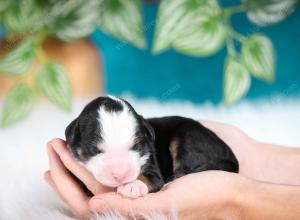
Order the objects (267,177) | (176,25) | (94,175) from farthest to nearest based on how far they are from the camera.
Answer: (176,25) → (267,177) → (94,175)

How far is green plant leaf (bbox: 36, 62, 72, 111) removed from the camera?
5.15 ft

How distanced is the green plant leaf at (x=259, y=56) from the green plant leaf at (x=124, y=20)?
0.96 ft

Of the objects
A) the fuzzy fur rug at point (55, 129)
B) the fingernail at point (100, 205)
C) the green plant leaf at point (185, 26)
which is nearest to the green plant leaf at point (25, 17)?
the fuzzy fur rug at point (55, 129)

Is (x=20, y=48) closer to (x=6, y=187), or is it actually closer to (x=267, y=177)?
(x=6, y=187)

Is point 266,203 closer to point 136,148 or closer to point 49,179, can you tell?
point 136,148

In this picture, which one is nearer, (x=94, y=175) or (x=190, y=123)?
(x=94, y=175)

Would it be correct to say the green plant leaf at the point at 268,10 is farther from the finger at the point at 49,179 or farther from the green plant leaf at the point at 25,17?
the finger at the point at 49,179

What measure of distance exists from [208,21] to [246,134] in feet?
1.09

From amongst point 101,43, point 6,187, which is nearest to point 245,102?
point 101,43

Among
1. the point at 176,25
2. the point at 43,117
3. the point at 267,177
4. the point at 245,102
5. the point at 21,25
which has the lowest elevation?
the point at 267,177

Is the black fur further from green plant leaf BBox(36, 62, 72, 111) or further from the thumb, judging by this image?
green plant leaf BBox(36, 62, 72, 111)

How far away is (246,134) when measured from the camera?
155 cm

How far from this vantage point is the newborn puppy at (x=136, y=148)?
1.12 meters

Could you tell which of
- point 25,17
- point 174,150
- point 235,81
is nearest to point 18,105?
point 25,17
